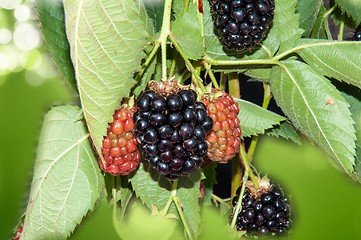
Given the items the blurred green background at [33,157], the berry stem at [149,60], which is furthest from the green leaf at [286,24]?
the blurred green background at [33,157]

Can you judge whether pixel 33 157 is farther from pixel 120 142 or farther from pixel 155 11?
pixel 155 11

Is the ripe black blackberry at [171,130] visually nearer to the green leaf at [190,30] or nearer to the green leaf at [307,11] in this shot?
the green leaf at [190,30]

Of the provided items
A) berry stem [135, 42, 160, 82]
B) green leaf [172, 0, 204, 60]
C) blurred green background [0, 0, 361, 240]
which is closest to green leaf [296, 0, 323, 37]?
green leaf [172, 0, 204, 60]

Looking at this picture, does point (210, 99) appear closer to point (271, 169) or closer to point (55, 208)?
point (55, 208)

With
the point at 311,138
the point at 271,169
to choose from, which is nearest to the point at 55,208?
the point at 311,138

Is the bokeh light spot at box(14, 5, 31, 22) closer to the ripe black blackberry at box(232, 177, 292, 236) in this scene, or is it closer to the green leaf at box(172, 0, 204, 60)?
the green leaf at box(172, 0, 204, 60)
